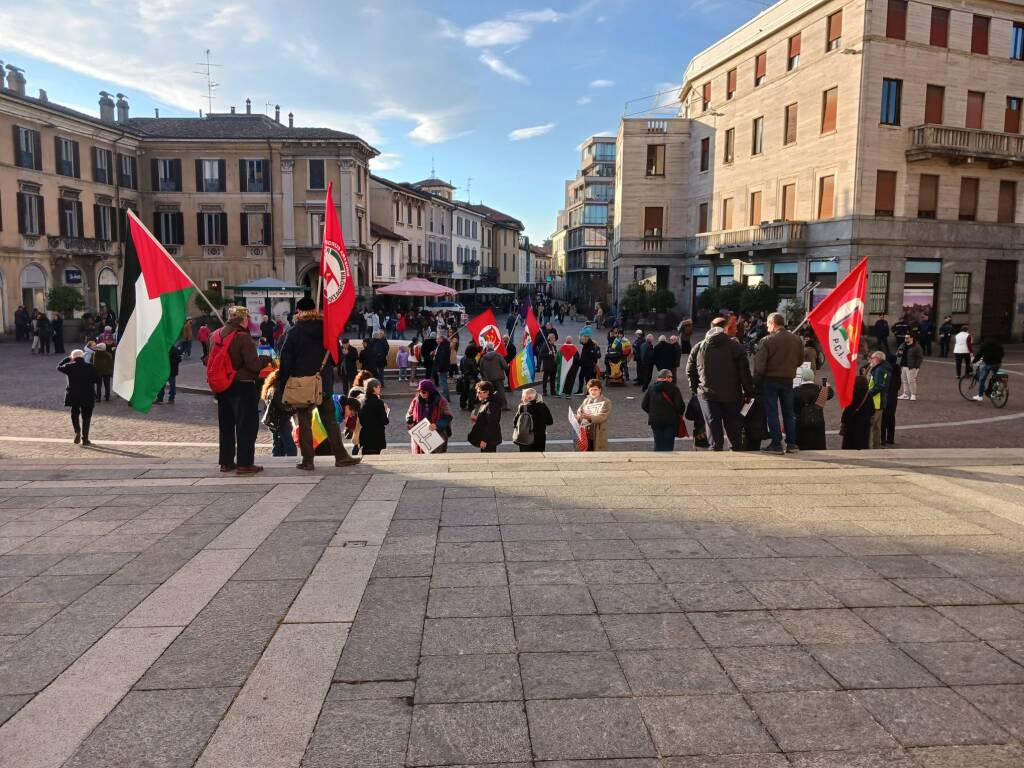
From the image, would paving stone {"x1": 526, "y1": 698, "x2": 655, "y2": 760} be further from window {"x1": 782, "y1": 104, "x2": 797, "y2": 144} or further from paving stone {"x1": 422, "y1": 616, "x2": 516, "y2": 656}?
window {"x1": 782, "y1": 104, "x2": 797, "y2": 144}

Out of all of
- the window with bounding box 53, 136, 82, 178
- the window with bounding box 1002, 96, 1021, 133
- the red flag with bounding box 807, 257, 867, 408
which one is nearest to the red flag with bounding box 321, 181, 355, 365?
the red flag with bounding box 807, 257, 867, 408

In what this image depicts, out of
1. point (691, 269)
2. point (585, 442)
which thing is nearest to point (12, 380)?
point (585, 442)

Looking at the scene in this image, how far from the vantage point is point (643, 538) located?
5.62m

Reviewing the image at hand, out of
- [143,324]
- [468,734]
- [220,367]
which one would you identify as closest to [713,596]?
[468,734]

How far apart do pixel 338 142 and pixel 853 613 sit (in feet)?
146

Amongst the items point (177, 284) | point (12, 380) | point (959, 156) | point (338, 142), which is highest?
point (338, 142)

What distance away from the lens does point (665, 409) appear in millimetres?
9875

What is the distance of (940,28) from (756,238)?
34.7 feet

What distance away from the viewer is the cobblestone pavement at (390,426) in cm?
1262

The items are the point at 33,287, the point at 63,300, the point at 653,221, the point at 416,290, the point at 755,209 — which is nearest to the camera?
the point at 63,300

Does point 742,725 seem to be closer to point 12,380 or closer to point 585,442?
point 585,442

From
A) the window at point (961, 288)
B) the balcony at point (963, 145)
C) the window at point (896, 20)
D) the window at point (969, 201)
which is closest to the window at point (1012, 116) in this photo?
the balcony at point (963, 145)

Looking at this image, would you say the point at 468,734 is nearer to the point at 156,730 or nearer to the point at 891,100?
the point at 156,730

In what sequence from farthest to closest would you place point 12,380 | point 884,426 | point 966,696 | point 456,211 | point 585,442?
point 456,211, point 12,380, point 884,426, point 585,442, point 966,696
